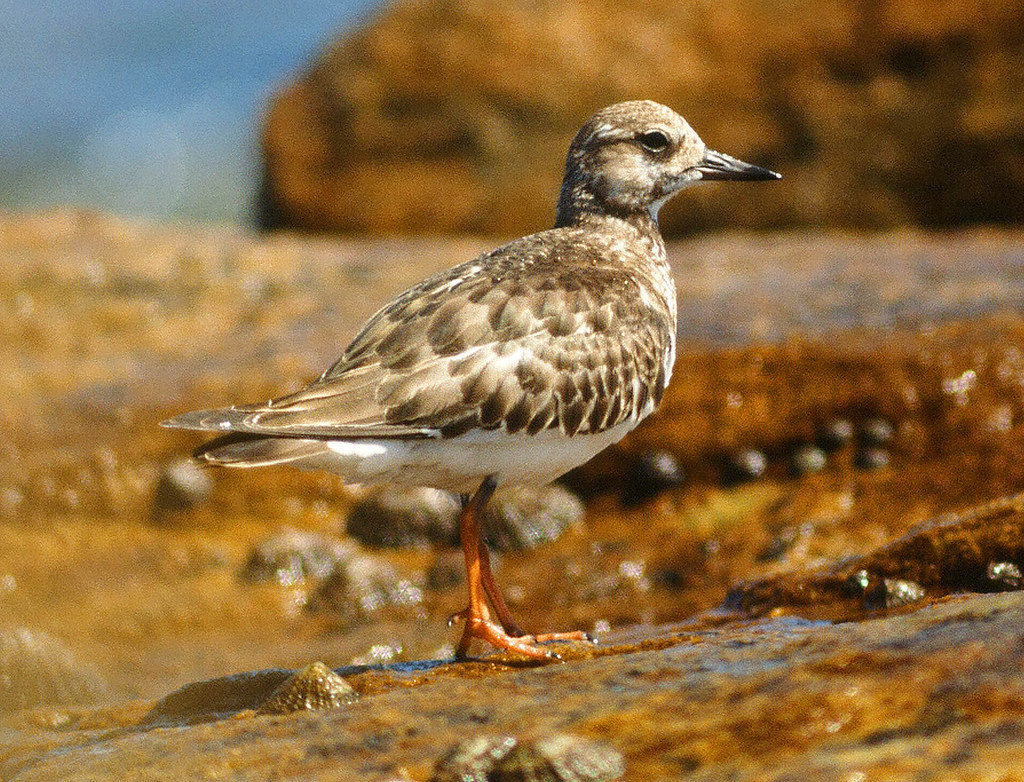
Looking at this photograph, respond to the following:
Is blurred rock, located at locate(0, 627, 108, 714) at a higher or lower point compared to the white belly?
lower

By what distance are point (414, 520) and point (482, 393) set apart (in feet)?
9.43

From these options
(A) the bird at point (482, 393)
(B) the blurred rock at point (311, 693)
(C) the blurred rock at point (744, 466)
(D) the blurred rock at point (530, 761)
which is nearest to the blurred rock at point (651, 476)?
(C) the blurred rock at point (744, 466)

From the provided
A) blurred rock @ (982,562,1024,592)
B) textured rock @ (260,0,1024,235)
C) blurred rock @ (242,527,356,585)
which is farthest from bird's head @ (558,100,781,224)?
textured rock @ (260,0,1024,235)

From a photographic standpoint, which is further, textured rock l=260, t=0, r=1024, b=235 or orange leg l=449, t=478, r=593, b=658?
textured rock l=260, t=0, r=1024, b=235

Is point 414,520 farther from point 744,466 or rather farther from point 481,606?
point 481,606

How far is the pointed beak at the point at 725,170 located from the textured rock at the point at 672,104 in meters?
6.31

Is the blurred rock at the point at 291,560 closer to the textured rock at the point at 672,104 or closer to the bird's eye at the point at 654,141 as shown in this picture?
the bird's eye at the point at 654,141

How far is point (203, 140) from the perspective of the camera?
26578 millimetres

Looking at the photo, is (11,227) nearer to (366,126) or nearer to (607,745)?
(366,126)

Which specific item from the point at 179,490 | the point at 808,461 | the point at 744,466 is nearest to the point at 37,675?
the point at 179,490

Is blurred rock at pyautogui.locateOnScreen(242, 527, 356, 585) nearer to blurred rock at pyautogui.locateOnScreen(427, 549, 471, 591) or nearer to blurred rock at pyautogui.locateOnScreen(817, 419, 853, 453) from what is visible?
blurred rock at pyautogui.locateOnScreen(427, 549, 471, 591)

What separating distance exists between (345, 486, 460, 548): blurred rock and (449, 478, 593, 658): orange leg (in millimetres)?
2200

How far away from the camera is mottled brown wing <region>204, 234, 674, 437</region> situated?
491 cm

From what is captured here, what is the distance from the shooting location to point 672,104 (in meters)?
12.7
